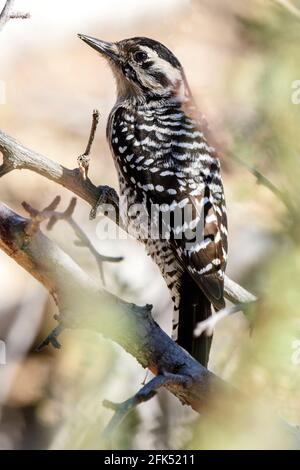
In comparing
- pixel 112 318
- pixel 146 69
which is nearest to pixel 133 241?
pixel 146 69

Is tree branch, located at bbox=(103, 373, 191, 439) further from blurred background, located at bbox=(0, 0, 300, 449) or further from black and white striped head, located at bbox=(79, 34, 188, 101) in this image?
black and white striped head, located at bbox=(79, 34, 188, 101)

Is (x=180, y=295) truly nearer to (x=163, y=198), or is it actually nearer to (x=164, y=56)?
(x=163, y=198)

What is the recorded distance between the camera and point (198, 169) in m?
1.96

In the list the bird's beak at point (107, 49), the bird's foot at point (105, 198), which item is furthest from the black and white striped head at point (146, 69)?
the bird's foot at point (105, 198)

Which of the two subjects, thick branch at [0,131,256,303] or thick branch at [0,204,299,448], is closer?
thick branch at [0,204,299,448]

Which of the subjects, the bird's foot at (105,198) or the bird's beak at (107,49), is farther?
the bird's beak at (107,49)

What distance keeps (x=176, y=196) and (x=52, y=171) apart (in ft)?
1.20

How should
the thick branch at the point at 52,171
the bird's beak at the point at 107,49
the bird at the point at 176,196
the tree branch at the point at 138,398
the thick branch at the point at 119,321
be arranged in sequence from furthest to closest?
the bird's beak at the point at 107,49 → the bird at the point at 176,196 → the thick branch at the point at 52,171 → the thick branch at the point at 119,321 → the tree branch at the point at 138,398

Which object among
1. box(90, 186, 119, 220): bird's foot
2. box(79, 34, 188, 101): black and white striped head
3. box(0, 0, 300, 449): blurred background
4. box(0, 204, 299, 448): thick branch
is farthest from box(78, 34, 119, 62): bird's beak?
box(0, 204, 299, 448): thick branch

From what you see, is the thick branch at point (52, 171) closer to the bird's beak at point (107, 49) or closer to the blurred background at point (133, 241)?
the blurred background at point (133, 241)

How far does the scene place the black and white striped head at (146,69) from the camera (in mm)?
2178

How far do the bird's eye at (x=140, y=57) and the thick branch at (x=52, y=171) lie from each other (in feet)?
1.65

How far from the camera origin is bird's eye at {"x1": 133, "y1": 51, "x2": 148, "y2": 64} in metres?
2.18

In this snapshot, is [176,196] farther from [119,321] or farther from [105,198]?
[119,321]
